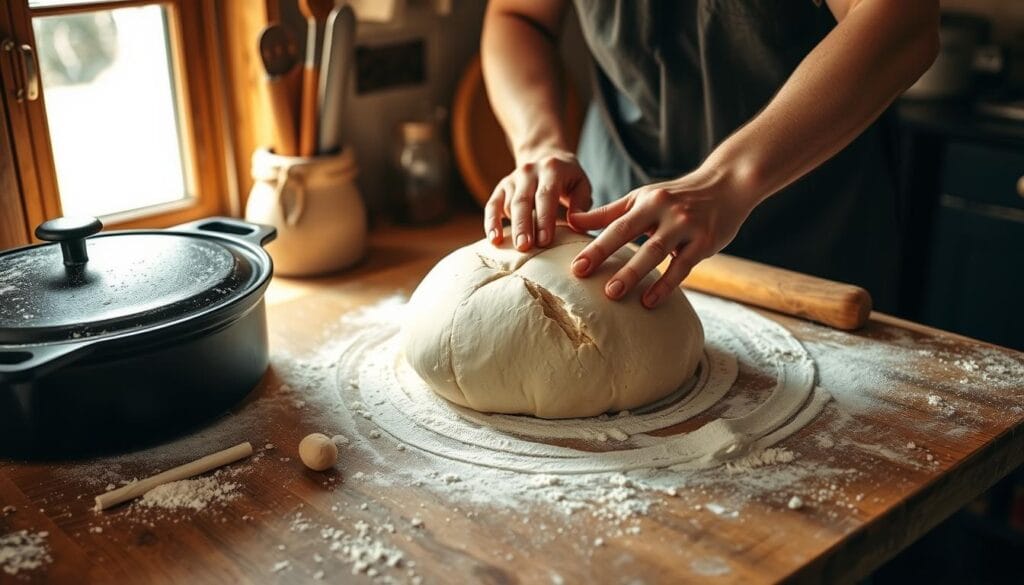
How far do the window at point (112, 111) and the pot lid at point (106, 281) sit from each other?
0.35 meters

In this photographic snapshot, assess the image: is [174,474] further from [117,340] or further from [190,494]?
[117,340]

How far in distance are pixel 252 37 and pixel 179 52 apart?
13cm

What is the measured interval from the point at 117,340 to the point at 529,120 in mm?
739

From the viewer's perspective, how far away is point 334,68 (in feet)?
5.10

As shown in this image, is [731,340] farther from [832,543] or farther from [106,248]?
[106,248]

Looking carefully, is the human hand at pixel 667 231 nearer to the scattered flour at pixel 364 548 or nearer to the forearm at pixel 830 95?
the forearm at pixel 830 95

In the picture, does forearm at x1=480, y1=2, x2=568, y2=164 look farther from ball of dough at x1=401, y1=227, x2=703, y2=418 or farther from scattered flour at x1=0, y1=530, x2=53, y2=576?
scattered flour at x1=0, y1=530, x2=53, y2=576

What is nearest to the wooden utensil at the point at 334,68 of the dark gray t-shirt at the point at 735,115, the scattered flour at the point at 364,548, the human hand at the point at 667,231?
the dark gray t-shirt at the point at 735,115

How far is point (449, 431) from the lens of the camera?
1.10m

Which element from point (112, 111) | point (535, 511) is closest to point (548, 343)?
point (535, 511)

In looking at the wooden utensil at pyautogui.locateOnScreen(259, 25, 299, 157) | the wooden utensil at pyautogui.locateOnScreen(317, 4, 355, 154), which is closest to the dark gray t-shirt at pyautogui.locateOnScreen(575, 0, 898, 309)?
the wooden utensil at pyautogui.locateOnScreen(317, 4, 355, 154)

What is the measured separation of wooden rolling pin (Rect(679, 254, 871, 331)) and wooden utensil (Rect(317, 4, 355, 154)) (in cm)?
63

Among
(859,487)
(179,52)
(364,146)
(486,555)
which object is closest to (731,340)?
(859,487)

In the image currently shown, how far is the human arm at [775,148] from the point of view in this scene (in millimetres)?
1129
